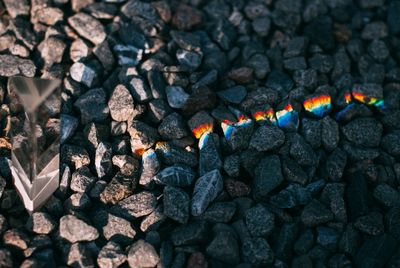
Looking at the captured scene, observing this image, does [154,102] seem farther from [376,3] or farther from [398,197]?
[376,3]

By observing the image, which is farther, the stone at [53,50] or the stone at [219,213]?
the stone at [53,50]

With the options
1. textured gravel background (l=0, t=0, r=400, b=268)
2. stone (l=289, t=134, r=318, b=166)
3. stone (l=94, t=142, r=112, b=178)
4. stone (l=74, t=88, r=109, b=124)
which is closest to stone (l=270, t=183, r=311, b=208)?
textured gravel background (l=0, t=0, r=400, b=268)

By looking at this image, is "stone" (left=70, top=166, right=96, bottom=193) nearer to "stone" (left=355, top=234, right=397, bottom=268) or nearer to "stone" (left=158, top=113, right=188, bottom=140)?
"stone" (left=158, top=113, right=188, bottom=140)

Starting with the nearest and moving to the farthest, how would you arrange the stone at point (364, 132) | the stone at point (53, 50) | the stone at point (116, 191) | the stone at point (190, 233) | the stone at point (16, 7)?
1. the stone at point (190, 233)
2. the stone at point (116, 191)
3. the stone at point (364, 132)
4. the stone at point (53, 50)
5. the stone at point (16, 7)

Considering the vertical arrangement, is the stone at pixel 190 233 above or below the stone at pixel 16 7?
below

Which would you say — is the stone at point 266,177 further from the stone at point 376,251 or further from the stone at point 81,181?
the stone at point 81,181

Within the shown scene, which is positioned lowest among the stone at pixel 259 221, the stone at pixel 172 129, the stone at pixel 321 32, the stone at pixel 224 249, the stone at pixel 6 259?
the stone at pixel 6 259

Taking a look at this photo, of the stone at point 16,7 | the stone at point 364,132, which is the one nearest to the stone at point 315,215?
the stone at point 364,132

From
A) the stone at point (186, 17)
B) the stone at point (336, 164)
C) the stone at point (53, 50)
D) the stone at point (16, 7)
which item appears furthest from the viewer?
the stone at point (186, 17)
